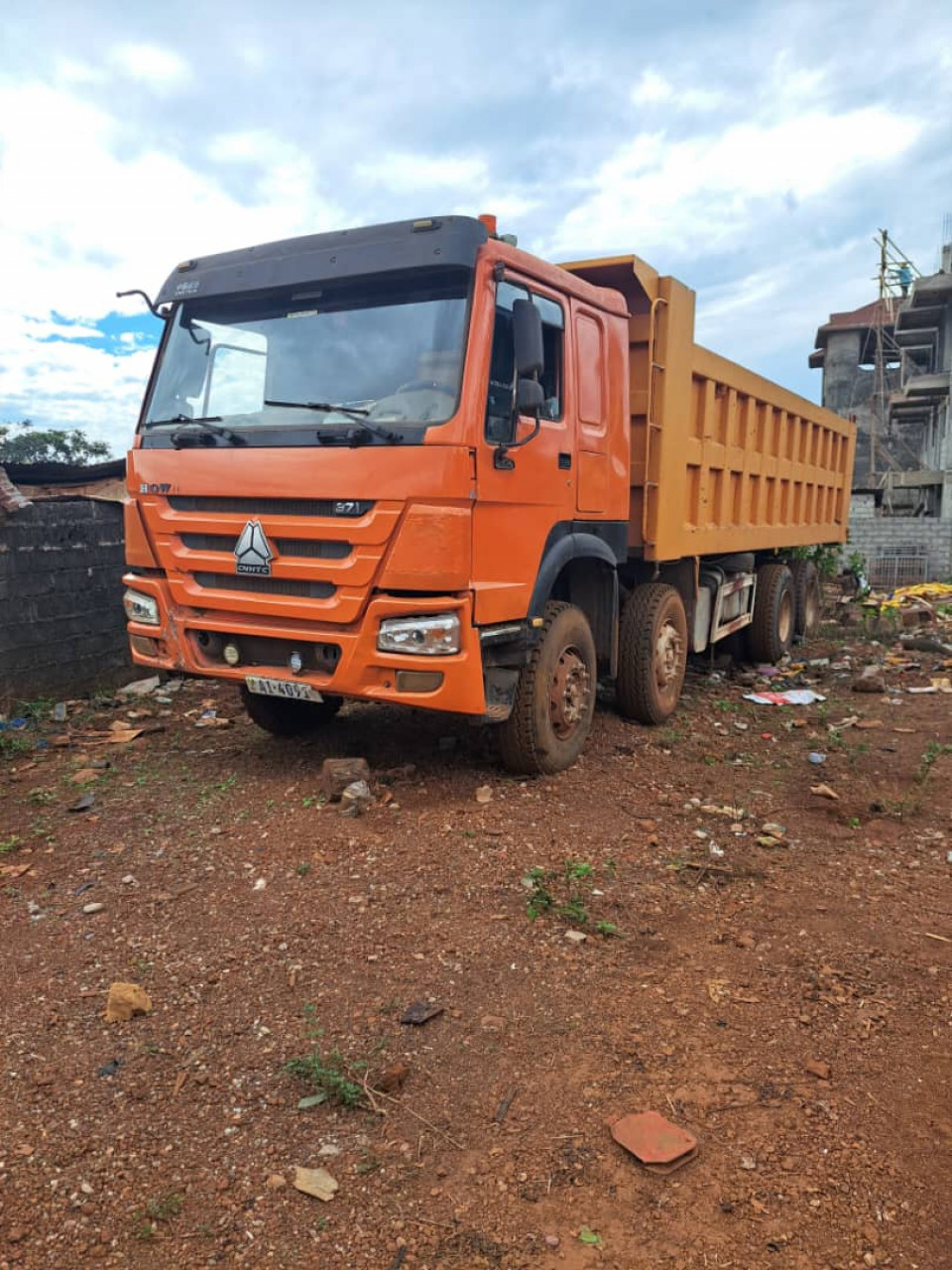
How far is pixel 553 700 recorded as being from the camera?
463 centimetres

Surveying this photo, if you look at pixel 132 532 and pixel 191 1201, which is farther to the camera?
pixel 132 532

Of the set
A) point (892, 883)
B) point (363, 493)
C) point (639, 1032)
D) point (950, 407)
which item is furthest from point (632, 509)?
point (950, 407)

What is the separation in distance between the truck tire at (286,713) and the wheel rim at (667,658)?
2.11m

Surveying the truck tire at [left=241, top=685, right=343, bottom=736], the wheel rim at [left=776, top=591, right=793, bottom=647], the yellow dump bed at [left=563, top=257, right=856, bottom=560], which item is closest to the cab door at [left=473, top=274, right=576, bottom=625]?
the yellow dump bed at [left=563, top=257, right=856, bottom=560]

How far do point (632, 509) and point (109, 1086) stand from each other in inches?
164

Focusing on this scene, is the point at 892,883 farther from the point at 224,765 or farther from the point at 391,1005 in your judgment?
the point at 224,765

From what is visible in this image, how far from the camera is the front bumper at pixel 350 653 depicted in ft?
12.5

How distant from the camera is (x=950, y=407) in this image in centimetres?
2083

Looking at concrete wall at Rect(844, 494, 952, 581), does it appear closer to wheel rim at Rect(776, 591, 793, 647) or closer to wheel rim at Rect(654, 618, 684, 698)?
wheel rim at Rect(776, 591, 793, 647)

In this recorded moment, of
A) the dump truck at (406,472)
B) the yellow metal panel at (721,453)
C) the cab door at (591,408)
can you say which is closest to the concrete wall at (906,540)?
the yellow metal panel at (721,453)

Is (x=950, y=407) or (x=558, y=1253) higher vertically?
(x=950, y=407)

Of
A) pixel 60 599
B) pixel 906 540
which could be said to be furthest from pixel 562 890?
pixel 906 540

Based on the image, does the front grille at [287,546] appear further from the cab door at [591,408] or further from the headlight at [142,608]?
the cab door at [591,408]

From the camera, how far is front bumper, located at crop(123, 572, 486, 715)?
3.81 meters
